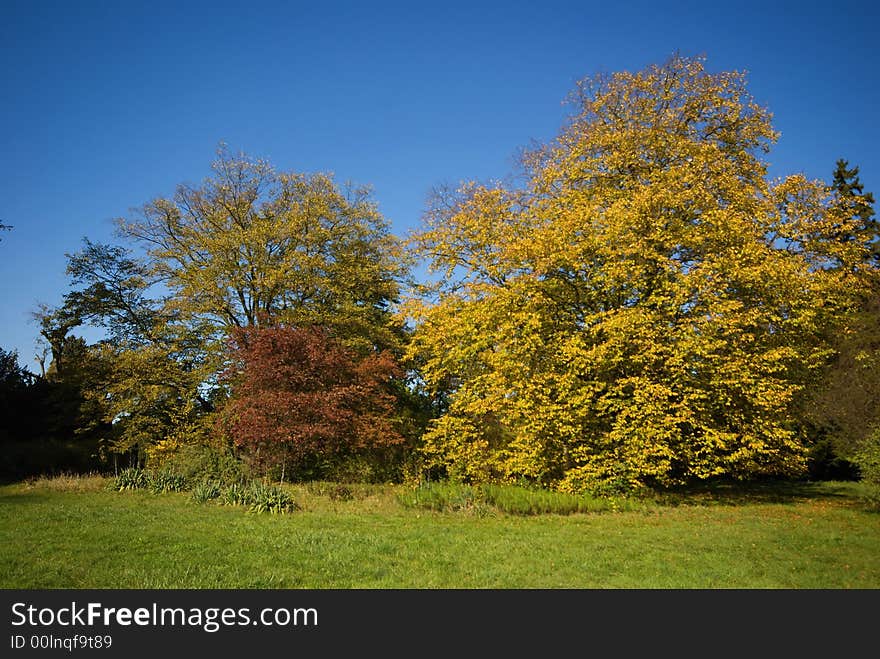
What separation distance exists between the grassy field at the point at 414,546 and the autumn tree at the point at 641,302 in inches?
101

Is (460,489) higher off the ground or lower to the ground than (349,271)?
lower

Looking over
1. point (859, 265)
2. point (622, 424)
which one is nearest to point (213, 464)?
point (622, 424)

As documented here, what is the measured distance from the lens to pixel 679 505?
15.0m

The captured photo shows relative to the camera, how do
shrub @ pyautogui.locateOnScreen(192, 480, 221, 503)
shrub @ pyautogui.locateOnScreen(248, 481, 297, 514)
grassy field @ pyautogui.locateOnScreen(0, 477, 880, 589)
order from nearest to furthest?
grassy field @ pyautogui.locateOnScreen(0, 477, 880, 589), shrub @ pyautogui.locateOnScreen(248, 481, 297, 514), shrub @ pyautogui.locateOnScreen(192, 480, 221, 503)

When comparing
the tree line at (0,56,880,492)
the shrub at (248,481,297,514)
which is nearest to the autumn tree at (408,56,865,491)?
the tree line at (0,56,880,492)

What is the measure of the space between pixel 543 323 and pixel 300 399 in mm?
7152

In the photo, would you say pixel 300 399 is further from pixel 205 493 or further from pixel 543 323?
pixel 543 323

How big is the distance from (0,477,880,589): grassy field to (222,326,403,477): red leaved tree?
2.75 m

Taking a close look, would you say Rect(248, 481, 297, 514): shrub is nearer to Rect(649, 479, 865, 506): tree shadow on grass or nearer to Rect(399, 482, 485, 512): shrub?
Rect(399, 482, 485, 512): shrub

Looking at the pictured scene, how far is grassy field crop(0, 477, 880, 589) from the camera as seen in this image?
6.93 m

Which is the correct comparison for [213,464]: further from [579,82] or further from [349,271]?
[579,82]

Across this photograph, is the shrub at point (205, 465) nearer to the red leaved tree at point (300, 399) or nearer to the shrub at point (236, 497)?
the red leaved tree at point (300, 399)
